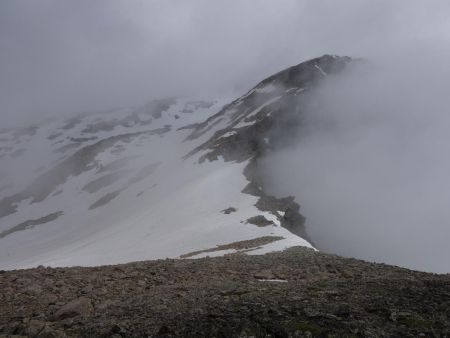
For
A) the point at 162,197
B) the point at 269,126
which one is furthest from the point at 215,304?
the point at 269,126

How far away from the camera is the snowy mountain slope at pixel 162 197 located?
4775 cm

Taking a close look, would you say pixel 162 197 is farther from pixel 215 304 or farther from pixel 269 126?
pixel 215 304

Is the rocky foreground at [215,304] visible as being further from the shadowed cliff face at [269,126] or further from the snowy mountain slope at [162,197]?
the shadowed cliff face at [269,126]

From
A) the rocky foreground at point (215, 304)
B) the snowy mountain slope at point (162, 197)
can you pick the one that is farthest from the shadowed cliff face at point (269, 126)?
the rocky foreground at point (215, 304)

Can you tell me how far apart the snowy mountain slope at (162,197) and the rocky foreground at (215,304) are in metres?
12.7

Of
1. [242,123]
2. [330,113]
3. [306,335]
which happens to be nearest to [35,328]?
[306,335]

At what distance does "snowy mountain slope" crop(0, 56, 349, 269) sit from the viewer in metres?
47.8

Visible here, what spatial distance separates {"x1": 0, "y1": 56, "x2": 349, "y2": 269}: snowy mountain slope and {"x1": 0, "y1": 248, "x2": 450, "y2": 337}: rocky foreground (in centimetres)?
1266

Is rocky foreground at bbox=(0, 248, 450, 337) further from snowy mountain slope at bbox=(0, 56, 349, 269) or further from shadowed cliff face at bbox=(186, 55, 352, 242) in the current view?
shadowed cliff face at bbox=(186, 55, 352, 242)

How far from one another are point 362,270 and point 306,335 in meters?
12.4

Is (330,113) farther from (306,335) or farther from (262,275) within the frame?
(306,335)

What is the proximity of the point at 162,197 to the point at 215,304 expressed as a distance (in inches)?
2616

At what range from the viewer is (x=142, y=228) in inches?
2447

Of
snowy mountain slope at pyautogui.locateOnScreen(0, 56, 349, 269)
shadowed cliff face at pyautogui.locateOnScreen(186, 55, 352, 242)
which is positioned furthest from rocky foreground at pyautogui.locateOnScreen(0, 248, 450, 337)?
shadowed cliff face at pyautogui.locateOnScreen(186, 55, 352, 242)
